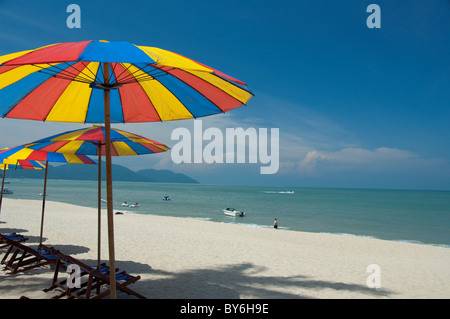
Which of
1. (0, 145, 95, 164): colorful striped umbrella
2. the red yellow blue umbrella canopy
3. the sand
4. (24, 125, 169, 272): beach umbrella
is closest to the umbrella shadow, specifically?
the sand

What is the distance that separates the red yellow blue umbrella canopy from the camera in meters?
3.20

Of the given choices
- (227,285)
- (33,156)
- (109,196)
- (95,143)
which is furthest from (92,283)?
(33,156)

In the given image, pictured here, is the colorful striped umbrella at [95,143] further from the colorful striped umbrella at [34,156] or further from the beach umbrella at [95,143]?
the colorful striped umbrella at [34,156]

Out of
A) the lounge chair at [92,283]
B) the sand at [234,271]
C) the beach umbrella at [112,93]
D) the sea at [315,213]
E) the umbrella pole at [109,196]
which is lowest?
the sea at [315,213]

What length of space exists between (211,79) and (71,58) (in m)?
1.64

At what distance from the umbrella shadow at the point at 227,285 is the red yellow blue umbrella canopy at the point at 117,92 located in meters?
3.08

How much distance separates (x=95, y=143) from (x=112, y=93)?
1229mm

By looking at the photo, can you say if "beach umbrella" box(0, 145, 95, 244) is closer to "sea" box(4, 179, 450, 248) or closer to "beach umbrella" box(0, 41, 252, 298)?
"beach umbrella" box(0, 41, 252, 298)

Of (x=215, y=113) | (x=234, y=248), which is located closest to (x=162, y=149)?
(x=215, y=113)

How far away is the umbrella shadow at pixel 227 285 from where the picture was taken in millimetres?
5289

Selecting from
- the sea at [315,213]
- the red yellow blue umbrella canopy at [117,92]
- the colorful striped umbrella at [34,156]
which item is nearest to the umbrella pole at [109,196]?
the red yellow blue umbrella canopy at [117,92]

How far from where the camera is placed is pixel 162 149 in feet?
17.0

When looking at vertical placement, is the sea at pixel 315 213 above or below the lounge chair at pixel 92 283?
below

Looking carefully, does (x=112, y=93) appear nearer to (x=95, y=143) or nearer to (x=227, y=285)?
(x=95, y=143)
